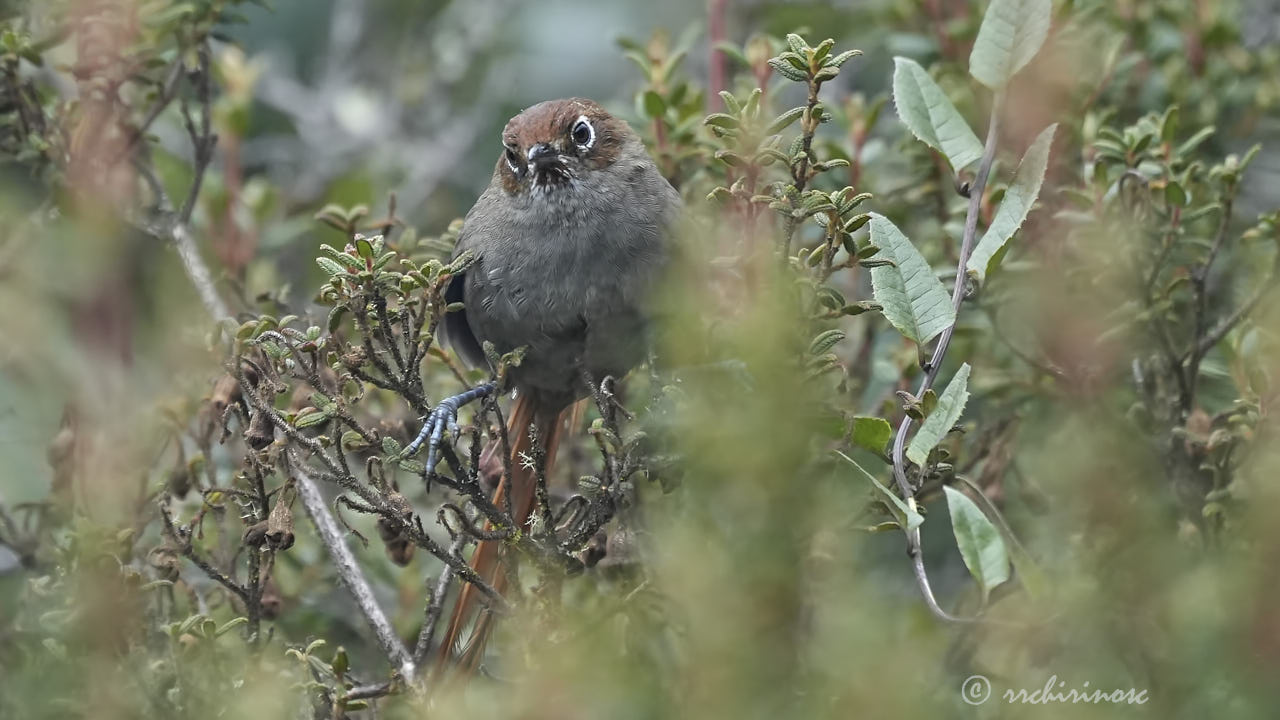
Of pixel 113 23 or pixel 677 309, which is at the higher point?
pixel 113 23

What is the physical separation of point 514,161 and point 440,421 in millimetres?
1011

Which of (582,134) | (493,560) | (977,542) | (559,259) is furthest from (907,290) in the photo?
(582,134)

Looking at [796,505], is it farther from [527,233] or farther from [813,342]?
[527,233]

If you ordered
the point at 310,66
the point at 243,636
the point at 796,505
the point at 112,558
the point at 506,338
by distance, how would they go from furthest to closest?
the point at 310,66
the point at 506,338
the point at 243,636
the point at 112,558
the point at 796,505

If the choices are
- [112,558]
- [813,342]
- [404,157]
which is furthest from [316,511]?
[404,157]

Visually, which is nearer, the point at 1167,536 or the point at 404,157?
the point at 1167,536

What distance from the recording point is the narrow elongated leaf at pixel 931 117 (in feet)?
7.63

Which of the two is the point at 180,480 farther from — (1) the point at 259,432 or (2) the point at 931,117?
(2) the point at 931,117

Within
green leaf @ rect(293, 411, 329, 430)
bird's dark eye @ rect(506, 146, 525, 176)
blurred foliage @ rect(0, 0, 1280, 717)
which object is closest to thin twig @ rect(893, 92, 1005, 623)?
blurred foliage @ rect(0, 0, 1280, 717)

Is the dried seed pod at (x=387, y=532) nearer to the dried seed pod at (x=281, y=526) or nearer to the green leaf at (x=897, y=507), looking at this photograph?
the dried seed pod at (x=281, y=526)

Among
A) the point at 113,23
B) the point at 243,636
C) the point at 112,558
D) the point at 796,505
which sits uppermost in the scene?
the point at 113,23

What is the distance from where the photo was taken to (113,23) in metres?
3.11

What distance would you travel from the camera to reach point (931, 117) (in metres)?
2.38

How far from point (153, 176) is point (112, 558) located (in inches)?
57.7
